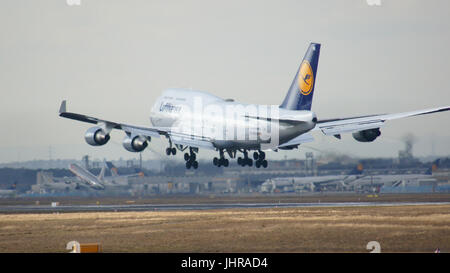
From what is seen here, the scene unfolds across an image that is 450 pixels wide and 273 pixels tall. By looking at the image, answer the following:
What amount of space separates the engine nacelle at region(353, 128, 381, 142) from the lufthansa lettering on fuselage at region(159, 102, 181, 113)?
1848cm

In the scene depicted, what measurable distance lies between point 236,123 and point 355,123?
407 inches

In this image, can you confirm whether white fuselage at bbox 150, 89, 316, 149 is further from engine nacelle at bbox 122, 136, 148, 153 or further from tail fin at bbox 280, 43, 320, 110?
engine nacelle at bbox 122, 136, 148, 153

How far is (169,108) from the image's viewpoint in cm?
7550

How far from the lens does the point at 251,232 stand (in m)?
47.8

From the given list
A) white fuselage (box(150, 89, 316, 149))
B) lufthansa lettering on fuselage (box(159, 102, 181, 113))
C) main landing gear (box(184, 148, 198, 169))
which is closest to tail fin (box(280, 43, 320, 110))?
white fuselage (box(150, 89, 316, 149))

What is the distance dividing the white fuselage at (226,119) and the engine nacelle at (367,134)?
642 centimetres

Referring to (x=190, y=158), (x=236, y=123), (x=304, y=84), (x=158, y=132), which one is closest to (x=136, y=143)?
(x=158, y=132)

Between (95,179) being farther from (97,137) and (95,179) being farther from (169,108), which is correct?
(97,137)

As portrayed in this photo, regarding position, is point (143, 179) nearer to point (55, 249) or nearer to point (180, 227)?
point (180, 227)

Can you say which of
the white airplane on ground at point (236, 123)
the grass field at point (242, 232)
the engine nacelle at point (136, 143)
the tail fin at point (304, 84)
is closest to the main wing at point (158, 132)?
the white airplane on ground at point (236, 123)

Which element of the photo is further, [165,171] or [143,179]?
[143,179]

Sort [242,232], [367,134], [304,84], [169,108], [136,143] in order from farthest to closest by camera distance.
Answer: [169,108], [136,143], [367,134], [304,84], [242,232]

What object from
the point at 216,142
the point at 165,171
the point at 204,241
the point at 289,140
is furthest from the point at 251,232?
the point at 165,171
